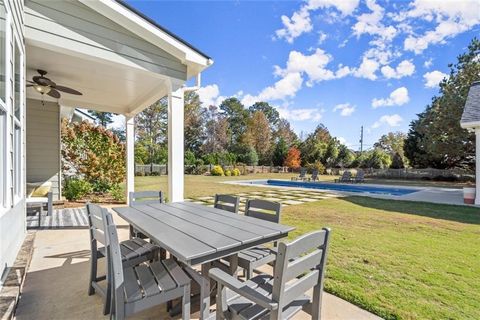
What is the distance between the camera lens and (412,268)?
320 centimetres

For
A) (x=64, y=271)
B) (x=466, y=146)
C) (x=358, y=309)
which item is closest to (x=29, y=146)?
(x=64, y=271)

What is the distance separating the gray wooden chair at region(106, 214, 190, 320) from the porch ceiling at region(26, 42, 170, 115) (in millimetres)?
3226

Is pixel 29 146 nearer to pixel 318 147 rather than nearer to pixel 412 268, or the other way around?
pixel 412 268

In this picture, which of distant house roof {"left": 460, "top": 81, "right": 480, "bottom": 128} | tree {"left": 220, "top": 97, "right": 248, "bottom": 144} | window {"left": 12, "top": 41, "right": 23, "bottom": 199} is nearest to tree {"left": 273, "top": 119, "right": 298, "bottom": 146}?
tree {"left": 220, "top": 97, "right": 248, "bottom": 144}

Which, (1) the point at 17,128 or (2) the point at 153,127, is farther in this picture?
(2) the point at 153,127

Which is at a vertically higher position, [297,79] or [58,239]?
[297,79]

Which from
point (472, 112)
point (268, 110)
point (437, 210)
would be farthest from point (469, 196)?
point (268, 110)

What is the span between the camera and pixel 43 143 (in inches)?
276

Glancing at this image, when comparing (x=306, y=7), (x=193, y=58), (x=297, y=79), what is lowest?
(x=193, y=58)

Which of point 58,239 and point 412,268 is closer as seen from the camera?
point 412,268

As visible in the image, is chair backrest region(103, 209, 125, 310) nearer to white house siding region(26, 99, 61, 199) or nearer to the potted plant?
white house siding region(26, 99, 61, 199)

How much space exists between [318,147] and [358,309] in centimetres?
2814

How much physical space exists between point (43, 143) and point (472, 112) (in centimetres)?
1386

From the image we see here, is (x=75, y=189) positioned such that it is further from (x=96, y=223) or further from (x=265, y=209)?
(x=265, y=209)
